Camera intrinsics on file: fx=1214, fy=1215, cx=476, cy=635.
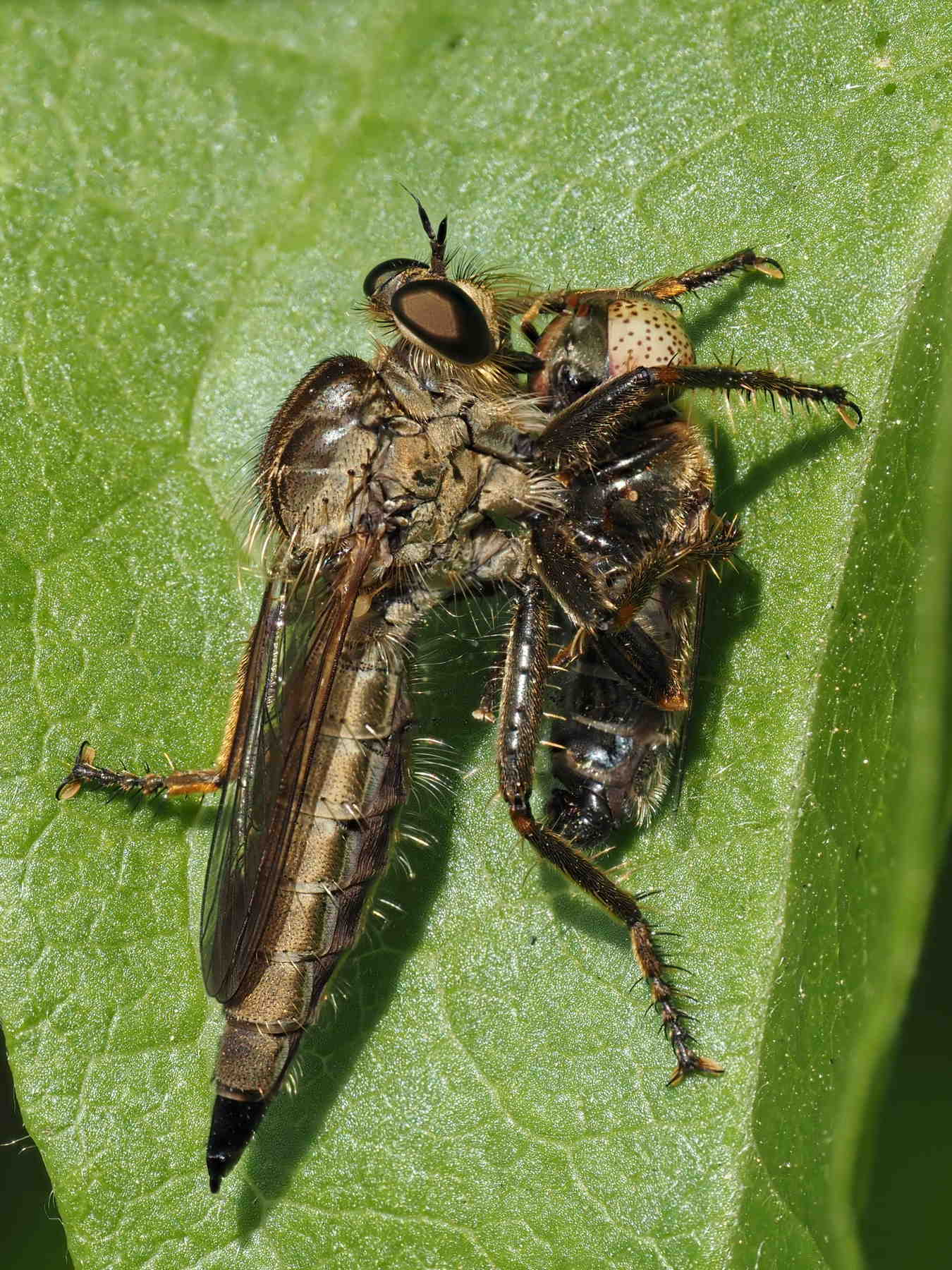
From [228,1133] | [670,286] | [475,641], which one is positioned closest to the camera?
[228,1133]

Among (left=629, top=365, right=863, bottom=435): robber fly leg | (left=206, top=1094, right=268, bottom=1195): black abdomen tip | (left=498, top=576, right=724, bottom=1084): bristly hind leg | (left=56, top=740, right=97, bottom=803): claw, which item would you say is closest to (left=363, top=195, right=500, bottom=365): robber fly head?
(left=629, top=365, right=863, bottom=435): robber fly leg

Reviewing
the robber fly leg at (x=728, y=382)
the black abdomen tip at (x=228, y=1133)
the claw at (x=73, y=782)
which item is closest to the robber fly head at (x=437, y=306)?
the robber fly leg at (x=728, y=382)

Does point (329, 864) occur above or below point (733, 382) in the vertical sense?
below

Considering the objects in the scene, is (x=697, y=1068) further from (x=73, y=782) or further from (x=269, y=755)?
(x=73, y=782)

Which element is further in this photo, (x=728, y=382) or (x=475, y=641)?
(x=475, y=641)

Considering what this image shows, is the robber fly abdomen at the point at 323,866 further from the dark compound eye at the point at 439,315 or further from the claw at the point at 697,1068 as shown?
the claw at the point at 697,1068

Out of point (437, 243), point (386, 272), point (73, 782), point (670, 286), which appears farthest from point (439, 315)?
point (73, 782)

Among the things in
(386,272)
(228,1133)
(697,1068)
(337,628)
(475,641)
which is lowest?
(228,1133)
